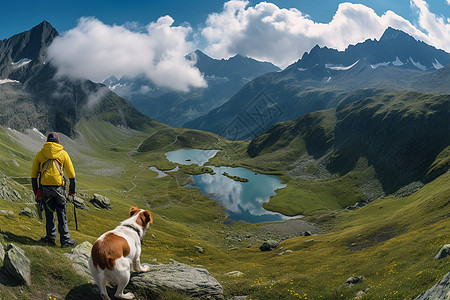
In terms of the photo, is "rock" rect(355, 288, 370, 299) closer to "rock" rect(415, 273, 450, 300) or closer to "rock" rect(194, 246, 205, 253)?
"rock" rect(415, 273, 450, 300)

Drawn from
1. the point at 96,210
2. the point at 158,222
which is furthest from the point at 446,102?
the point at 96,210

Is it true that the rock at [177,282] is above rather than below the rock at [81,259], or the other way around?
below

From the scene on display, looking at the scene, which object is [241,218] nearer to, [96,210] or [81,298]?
[96,210]

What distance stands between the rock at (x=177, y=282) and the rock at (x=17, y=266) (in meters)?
4.59

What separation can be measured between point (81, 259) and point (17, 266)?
401 centimetres

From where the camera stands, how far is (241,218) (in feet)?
418

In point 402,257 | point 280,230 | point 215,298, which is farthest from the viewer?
point 280,230

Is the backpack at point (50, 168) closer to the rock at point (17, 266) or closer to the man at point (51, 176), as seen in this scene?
the man at point (51, 176)

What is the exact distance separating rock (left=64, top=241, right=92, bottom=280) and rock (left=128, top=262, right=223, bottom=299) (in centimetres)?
283

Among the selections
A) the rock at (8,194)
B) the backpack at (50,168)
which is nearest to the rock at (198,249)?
the rock at (8,194)

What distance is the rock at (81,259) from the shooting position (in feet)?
45.5

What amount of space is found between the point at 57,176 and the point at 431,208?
258 ft

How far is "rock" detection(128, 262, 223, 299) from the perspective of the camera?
1330 cm

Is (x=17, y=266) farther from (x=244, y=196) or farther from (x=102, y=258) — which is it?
(x=244, y=196)
